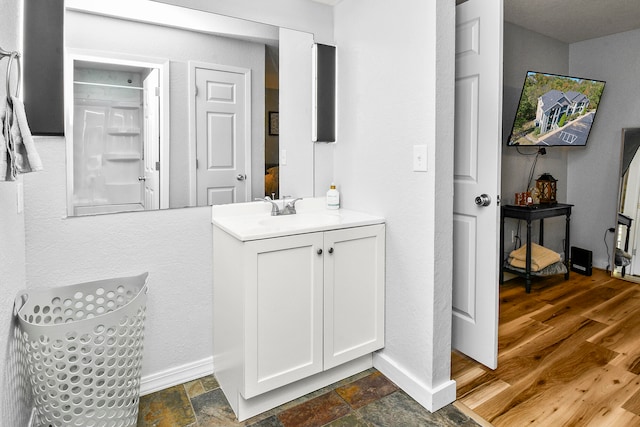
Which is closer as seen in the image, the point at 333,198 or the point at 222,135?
the point at 222,135

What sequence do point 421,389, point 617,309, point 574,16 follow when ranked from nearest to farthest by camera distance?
point 421,389
point 617,309
point 574,16

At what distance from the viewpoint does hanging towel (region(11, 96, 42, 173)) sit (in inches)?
43.2

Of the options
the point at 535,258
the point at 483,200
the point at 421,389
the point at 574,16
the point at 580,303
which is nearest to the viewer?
the point at 421,389

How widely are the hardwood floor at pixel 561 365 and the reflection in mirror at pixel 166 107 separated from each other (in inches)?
63.2

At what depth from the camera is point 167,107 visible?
196 cm

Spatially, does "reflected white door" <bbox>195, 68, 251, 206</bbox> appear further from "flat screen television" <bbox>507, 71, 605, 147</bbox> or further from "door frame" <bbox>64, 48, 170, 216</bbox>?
"flat screen television" <bbox>507, 71, 605, 147</bbox>

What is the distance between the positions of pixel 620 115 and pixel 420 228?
3.37 m

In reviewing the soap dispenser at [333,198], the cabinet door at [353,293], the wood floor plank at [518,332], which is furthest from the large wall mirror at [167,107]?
the wood floor plank at [518,332]

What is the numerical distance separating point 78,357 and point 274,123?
1482 mm

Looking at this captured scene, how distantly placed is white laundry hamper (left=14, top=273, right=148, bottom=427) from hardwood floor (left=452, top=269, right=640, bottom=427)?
5.18 feet

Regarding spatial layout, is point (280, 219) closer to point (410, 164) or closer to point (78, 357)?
point (410, 164)

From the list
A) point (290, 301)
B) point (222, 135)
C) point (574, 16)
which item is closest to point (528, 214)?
point (574, 16)

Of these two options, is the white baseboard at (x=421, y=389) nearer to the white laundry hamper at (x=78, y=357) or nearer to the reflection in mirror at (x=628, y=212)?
the white laundry hamper at (x=78, y=357)

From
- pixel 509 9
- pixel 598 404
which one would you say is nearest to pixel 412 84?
pixel 598 404
